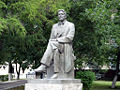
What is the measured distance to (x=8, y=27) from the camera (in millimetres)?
15008

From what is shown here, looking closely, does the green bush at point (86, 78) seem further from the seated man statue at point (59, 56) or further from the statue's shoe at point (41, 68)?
the statue's shoe at point (41, 68)

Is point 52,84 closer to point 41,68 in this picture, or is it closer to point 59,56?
point 41,68

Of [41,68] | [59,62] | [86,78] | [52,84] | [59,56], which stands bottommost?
[86,78]

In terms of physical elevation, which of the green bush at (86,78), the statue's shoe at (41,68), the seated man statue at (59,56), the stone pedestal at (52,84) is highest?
the seated man statue at (59,56)

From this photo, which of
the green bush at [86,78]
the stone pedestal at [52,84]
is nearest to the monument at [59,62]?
the stone pedestal at [52,84]

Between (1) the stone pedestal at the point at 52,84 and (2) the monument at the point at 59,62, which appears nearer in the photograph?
(1) the stone pedestal at the point at 52,84

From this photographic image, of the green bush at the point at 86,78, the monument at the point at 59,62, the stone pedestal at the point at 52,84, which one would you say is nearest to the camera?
the stone pedestal at the point at 52,84

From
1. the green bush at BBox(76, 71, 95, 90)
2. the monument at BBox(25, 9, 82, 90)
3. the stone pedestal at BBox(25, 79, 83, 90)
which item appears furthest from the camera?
the green bush at BBox(76, 71, 95, 90)

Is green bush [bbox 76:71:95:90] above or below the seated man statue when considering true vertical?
below

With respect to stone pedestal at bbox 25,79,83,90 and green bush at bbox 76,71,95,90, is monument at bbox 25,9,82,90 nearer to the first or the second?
stone pedestal at bbox 25,79,83,90

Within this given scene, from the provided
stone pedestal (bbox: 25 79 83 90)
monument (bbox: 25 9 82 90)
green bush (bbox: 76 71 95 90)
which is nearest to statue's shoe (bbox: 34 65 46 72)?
monument (bbox: 25 9 82 90)

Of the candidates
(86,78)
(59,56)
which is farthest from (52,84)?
(86,78)

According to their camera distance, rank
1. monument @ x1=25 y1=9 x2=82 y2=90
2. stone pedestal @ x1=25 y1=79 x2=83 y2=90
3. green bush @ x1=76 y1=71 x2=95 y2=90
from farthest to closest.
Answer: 1. green bush @ x1=76 y1=71 x2=95 y2=90
2. monument @ x1=25 y1=9 x2=82 y2=90
3. stone pedestal @ x1=25 y1=79 x2=83 y2=90

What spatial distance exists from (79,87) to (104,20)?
6.57 metres
